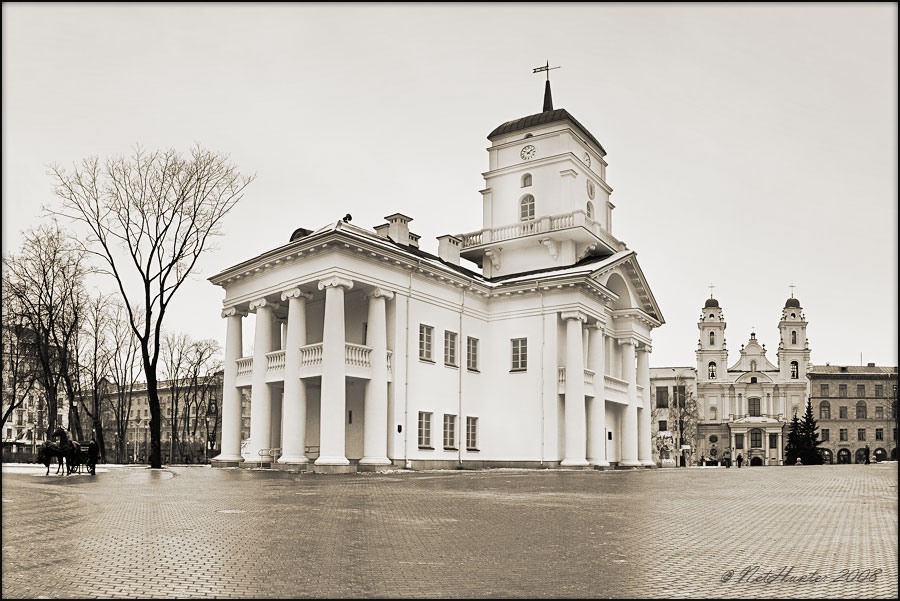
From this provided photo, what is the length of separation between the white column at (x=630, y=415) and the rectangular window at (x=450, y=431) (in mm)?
11832

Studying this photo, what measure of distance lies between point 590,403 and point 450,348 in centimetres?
784

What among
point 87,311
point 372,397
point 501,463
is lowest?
point 501,463

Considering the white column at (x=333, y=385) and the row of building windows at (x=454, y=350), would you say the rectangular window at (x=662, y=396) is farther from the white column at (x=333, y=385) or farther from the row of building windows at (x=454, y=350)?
the white column at (x=333, y=385)

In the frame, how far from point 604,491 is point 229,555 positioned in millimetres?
13377

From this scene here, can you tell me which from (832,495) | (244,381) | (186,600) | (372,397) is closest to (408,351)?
(372,397)

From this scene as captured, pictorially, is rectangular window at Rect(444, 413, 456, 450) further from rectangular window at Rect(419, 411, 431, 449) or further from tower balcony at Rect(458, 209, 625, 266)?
tower balcony at Rect(458, 209, 625, 266)

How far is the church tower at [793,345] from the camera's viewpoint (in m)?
121

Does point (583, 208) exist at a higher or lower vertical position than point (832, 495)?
higher

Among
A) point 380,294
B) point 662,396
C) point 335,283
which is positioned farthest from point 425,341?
point 662,396

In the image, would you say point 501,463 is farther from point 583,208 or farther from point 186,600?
point 186,600

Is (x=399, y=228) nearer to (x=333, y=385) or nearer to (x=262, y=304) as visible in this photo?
(x=262, y=304)

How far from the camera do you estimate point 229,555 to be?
1000cm

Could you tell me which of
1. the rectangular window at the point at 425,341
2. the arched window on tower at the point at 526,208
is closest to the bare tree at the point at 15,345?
the rectangular window at the point at 425,341

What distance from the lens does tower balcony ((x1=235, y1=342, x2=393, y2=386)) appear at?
31797 millimetres
